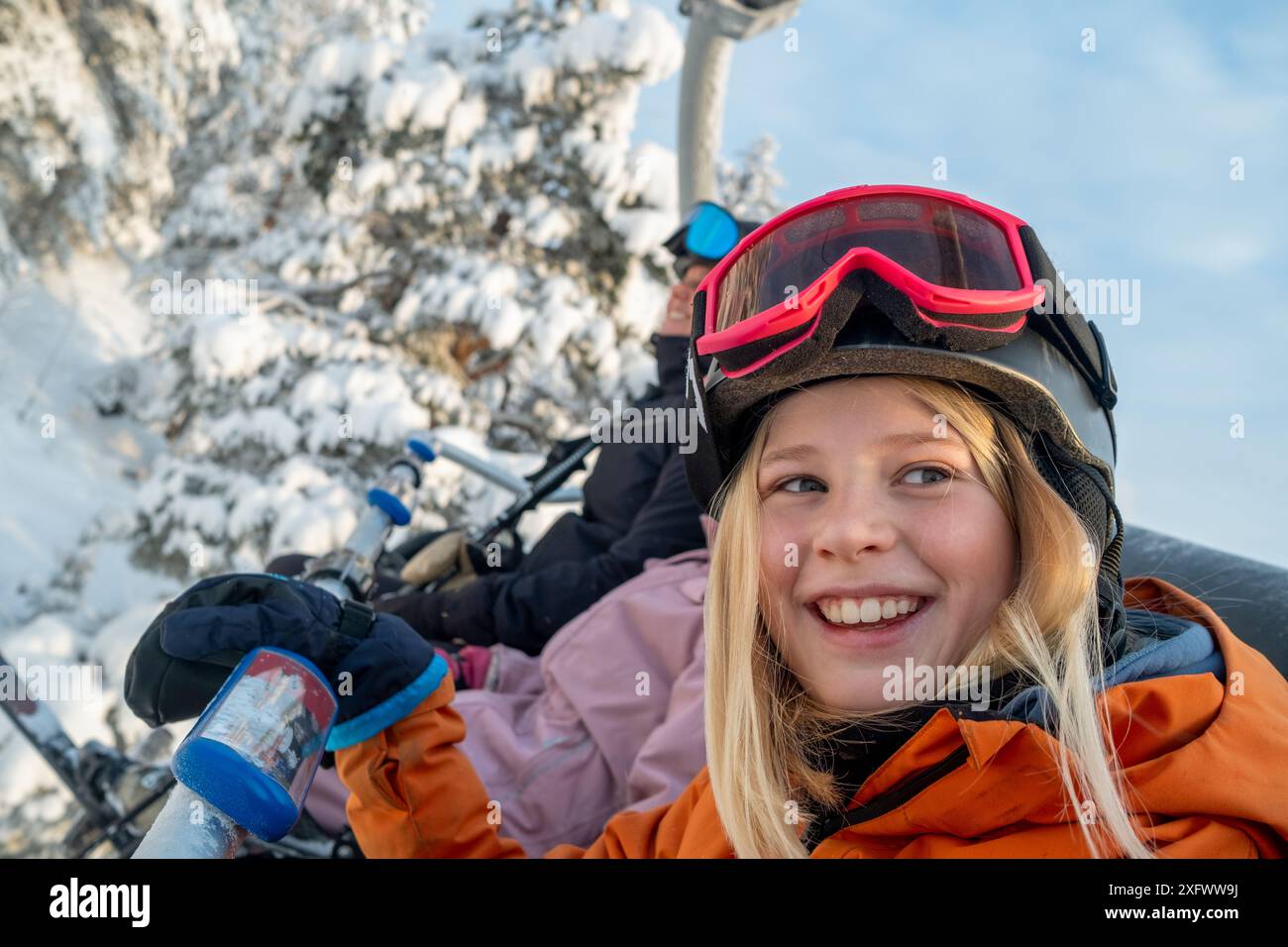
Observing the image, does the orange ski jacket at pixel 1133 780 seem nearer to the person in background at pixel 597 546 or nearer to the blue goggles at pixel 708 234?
the person in background at pixel 597 546

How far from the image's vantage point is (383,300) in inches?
393

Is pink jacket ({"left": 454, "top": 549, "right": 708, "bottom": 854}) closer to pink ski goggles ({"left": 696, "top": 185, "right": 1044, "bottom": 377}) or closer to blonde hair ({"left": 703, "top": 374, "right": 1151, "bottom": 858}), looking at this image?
blonde hair ({"left": 703, "top": 374, "right": 1151, "bottom": 858})

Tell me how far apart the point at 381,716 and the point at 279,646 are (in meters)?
0.31

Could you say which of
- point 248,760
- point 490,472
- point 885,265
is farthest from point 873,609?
point 490,472

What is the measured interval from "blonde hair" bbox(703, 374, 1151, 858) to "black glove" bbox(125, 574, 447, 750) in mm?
635

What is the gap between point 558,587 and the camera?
3365mm

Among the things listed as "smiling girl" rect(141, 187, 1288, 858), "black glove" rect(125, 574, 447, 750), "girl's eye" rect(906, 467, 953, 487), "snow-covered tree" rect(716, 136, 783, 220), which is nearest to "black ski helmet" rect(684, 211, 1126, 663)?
"smiling girl" rect(141, 187, 1288, 858)

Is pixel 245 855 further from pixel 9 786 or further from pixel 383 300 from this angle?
pixel 383 300

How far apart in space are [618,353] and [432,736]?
7696 mm

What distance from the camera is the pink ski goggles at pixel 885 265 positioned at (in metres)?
1.48

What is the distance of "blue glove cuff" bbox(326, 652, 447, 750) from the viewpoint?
5.67ft

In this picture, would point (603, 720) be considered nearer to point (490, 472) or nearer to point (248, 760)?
point (248, 760)

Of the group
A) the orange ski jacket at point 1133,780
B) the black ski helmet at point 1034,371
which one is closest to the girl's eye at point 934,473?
the black ski helmet at point 1034,371
